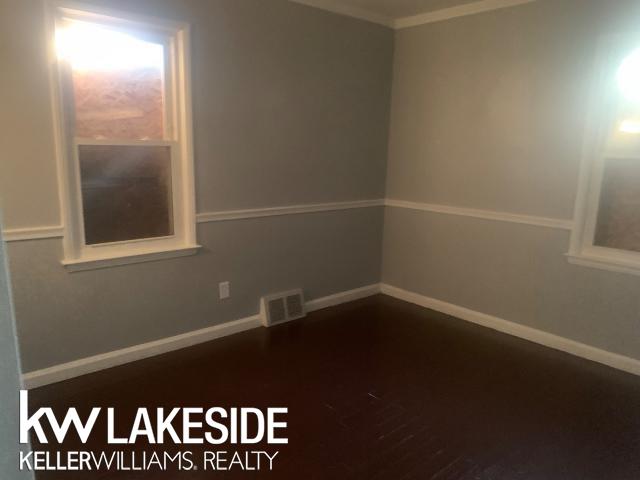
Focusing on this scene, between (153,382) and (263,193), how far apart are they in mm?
1543

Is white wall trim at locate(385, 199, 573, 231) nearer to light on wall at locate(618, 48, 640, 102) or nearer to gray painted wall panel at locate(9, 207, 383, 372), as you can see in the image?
gray painted wall panel at locate(9, 207, 383, 372)

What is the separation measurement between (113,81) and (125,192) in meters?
0.67

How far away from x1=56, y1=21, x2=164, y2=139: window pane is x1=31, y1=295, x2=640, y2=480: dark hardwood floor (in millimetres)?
1517

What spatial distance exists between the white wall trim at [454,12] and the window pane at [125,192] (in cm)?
241

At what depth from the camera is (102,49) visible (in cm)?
269

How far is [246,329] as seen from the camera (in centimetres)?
359

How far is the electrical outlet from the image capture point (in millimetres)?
3418

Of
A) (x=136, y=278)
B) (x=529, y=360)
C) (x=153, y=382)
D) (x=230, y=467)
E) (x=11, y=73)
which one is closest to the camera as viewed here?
(x=230, y=467)

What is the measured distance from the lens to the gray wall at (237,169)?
2.48 metres

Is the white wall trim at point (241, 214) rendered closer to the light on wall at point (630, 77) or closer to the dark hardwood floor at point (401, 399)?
the dark hardwood floor at point (401, 399)

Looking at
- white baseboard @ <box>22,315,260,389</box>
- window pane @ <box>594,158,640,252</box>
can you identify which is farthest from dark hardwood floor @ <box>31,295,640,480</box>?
window pane @ <box>594,158,640,252</box>

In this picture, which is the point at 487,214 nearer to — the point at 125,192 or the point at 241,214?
the point at 241,214

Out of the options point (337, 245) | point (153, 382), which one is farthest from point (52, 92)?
point (337, 245)

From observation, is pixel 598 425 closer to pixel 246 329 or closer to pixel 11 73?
pixel 246 329
